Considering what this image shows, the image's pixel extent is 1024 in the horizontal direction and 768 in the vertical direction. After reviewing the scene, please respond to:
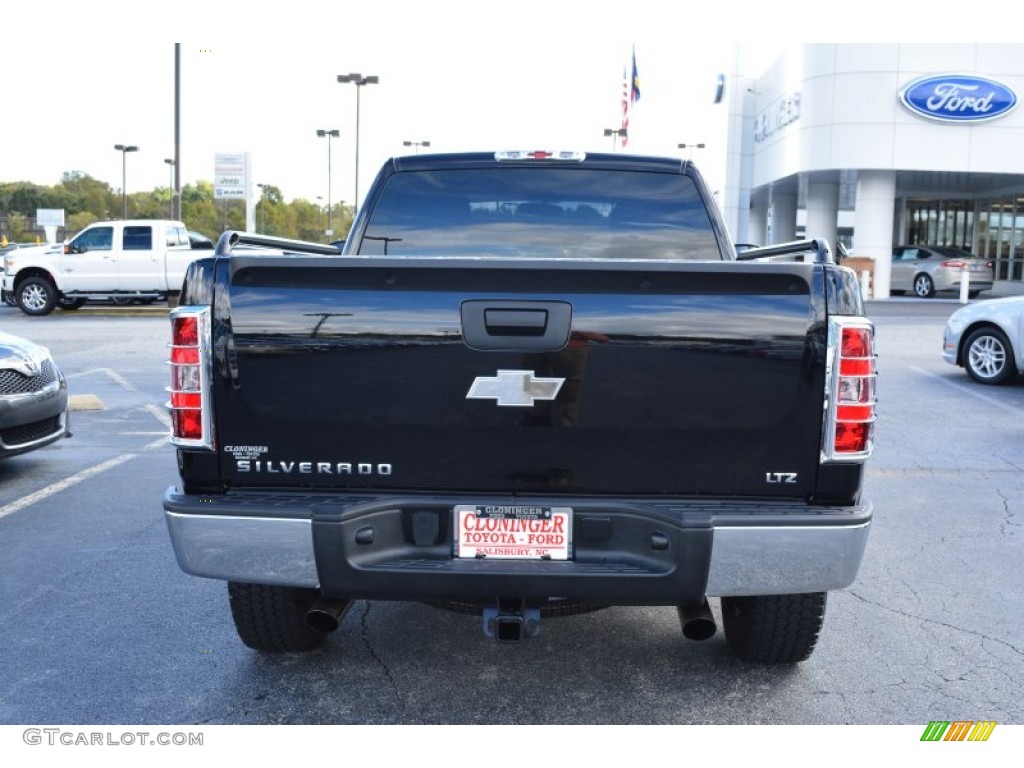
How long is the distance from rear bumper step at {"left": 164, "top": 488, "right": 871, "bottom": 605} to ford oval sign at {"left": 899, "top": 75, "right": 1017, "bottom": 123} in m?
29.7

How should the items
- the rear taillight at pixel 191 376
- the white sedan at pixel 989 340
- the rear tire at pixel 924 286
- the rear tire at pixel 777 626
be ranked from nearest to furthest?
the rear taillight at pixel 191 376
the rear tire at pixel 777 626
the white sedan at pixel 989 340
the rear tire at pixel 924 286

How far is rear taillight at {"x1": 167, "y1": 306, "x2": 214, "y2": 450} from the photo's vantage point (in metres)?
3.37

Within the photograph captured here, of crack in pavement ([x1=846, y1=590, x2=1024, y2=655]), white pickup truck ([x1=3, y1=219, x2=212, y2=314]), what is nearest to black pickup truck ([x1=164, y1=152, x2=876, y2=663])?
crack in pavement ([x1=846, y1=590, x2=1024, y2=655])

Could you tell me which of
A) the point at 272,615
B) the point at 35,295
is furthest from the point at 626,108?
the point at 272,615

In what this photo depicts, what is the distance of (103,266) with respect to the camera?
23312mm

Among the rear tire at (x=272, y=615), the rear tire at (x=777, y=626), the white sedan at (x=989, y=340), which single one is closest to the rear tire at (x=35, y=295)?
the white sedan at (x=989, y=340)

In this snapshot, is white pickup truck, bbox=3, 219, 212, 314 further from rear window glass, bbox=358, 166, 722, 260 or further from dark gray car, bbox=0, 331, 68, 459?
rear window glass, bbox=358, 166, 722, 260

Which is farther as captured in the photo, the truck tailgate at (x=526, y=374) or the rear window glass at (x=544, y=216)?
the rear window glass at (x=544, y=216)

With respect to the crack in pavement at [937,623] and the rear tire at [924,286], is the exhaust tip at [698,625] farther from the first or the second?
the rear tire at [924,286]

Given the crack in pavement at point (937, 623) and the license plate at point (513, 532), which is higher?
the license plate at point (513, 532)

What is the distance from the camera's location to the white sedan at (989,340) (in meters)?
12.1

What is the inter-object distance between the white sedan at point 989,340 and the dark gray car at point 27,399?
9971 mm

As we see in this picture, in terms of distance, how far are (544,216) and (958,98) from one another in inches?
1129

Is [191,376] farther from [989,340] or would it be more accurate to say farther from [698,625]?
[989,340]
